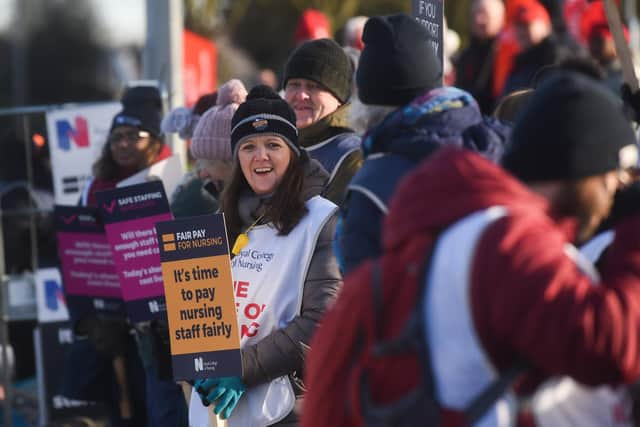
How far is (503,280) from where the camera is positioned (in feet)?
7.53

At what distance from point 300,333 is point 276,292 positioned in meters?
0.17

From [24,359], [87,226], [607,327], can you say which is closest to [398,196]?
[607,327]

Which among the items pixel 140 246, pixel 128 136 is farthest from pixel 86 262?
pixel 140 246

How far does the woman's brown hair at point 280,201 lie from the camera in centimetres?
A: 454

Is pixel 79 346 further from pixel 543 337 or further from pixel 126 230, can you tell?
pixel 543 337

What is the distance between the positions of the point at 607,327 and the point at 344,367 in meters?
0.56

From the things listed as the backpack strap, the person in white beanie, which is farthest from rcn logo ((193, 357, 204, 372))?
the backpack strap

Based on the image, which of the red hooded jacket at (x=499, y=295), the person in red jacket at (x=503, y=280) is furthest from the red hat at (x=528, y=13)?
the red hooded jacket at (x=499, y=295)

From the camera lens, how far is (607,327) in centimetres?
229

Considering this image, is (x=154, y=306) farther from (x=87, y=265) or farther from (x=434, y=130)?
(x=434, y=130)

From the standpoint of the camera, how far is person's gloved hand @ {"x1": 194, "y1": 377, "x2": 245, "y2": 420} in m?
4.47

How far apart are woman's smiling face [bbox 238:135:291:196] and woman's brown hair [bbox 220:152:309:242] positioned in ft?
0.11

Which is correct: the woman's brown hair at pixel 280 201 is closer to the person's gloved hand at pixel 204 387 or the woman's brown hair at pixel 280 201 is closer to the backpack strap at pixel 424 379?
the person's gloved hand at pixel 204 387

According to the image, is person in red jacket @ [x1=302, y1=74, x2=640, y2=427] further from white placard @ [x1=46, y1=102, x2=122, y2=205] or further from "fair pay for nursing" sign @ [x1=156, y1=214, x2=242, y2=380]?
white placard @ [x1=46, y1=102, x2=122, y2=205]
